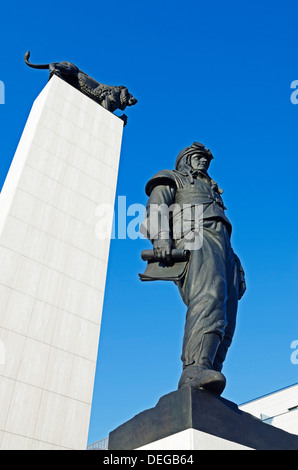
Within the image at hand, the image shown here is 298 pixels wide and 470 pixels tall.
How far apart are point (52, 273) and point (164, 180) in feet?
27.2

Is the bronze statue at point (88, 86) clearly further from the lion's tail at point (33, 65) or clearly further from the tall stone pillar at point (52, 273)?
the tall stone pillar at point (52, 273)

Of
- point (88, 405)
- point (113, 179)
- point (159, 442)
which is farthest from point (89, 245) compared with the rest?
point (159, 442)

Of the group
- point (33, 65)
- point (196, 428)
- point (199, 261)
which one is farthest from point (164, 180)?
point (33, 65)

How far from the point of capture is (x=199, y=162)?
4.23m

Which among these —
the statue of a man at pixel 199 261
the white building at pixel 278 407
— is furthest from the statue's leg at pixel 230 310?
the white building at pixel 278 407

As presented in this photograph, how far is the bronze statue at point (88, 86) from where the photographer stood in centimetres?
1700

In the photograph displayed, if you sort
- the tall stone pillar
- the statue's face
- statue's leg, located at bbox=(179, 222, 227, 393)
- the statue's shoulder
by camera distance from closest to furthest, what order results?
statue's leg, located at bbox=(179, 222, 227, 393) → the statue's shoulder → the statue's face → the tall stone pillar

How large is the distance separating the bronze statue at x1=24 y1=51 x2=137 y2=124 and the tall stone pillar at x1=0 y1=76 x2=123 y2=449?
157 cm

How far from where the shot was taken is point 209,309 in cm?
290

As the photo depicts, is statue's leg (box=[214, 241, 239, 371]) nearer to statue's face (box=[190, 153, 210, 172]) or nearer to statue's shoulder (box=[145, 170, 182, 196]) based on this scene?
statue's shoulder (box=[145, 170, 182, 196])

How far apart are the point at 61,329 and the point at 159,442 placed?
353 inches

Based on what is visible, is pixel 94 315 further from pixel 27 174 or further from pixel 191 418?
pixel 191 418

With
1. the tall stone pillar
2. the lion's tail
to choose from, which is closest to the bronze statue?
the lion's tail

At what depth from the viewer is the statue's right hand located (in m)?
3.16
